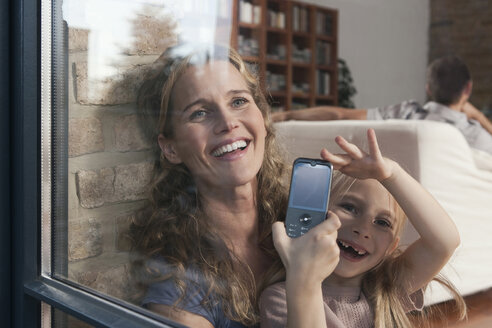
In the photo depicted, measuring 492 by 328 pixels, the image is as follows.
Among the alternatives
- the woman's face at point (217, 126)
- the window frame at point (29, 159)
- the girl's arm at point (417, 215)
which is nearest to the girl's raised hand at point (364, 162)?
the girl's arm at point (417, 215)

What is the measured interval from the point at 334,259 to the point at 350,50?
0.45m

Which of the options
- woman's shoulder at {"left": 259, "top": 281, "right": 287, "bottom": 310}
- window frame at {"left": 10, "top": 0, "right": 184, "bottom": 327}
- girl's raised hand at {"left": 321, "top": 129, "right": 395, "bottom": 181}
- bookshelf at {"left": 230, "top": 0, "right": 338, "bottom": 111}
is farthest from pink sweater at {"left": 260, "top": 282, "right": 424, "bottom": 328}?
window frame at {"left": 10, "top": 0, "right": 184, "bottom": 327}

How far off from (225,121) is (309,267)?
0.18 m

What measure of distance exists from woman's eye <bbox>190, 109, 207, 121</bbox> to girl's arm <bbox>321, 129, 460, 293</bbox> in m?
0.18

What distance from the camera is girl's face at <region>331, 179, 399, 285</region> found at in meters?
0.49

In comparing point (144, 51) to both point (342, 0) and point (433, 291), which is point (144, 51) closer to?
point (342, 0)

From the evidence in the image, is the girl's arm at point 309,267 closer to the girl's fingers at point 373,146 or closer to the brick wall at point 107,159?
the girl's fingers at point 373,146

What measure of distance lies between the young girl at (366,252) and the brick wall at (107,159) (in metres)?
0.29

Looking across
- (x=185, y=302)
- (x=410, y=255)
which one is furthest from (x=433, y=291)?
(x=185, y=302)

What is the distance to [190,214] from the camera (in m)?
0.65

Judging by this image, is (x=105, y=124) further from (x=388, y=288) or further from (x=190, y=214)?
(x=388, y=288)

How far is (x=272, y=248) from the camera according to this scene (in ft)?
1.83

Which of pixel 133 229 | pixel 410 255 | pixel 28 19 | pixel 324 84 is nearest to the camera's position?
pixel 410 255

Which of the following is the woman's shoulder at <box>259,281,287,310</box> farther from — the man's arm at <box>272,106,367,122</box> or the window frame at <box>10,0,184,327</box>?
the window frame at <box>10,0,184,327</box>
